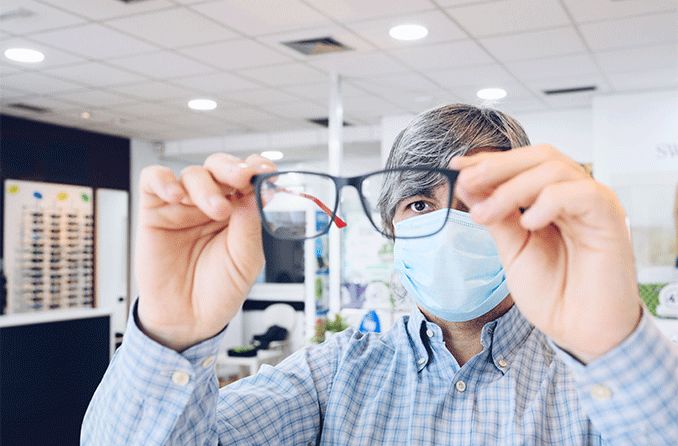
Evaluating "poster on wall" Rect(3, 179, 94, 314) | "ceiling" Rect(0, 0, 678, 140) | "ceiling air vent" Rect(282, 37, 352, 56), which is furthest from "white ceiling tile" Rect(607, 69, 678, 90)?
"poster on wall" Rect(3, 179, 94, 314)

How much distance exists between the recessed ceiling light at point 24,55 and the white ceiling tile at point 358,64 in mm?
1978

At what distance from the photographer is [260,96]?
6367mm

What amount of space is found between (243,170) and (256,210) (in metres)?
0.09

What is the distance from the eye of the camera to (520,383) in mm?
1189

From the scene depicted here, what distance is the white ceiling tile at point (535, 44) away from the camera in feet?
14.9

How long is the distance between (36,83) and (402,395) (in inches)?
216

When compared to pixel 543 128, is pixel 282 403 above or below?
below

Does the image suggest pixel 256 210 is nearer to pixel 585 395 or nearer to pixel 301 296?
pixel 585 395

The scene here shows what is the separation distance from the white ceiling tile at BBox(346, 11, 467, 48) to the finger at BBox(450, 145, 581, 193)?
348cm

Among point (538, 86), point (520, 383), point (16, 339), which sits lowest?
point (16, 339)

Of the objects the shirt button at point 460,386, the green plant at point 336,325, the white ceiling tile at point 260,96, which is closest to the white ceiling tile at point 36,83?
the white ceiling tile at point 260,96

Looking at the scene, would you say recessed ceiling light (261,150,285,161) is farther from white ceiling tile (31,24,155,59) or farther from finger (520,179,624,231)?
white ceiling tile (31,24,155,59)

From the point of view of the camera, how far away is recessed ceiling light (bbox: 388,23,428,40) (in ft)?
14.3

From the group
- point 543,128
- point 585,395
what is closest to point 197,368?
point 585,395
